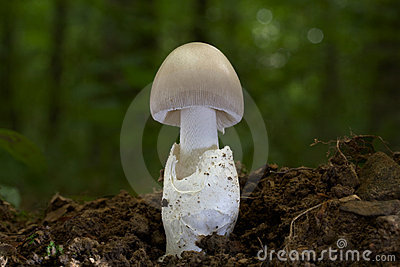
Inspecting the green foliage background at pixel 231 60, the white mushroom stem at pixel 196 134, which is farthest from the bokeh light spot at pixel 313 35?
the white mushroom stem at pixel 196 134

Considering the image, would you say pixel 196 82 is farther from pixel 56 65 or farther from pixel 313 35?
pixel 56 65

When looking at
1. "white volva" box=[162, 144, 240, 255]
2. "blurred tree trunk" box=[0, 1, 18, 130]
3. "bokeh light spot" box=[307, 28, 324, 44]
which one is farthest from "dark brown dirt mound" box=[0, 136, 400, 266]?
"blurred tree trunk" box=[0, 1, 18, 130]

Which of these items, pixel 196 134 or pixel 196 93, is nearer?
pixel 196 93

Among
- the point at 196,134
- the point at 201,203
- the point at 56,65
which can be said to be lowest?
the point at 201,203

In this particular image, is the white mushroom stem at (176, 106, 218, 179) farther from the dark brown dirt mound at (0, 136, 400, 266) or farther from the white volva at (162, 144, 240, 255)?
the dark brown dirt mound at (0, 136, 400, 266)

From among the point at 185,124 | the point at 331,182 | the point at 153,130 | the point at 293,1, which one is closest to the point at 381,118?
the point at 293,1

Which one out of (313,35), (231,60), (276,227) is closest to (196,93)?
(276,227)

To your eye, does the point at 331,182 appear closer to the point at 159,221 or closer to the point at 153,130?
the point at 159,221
